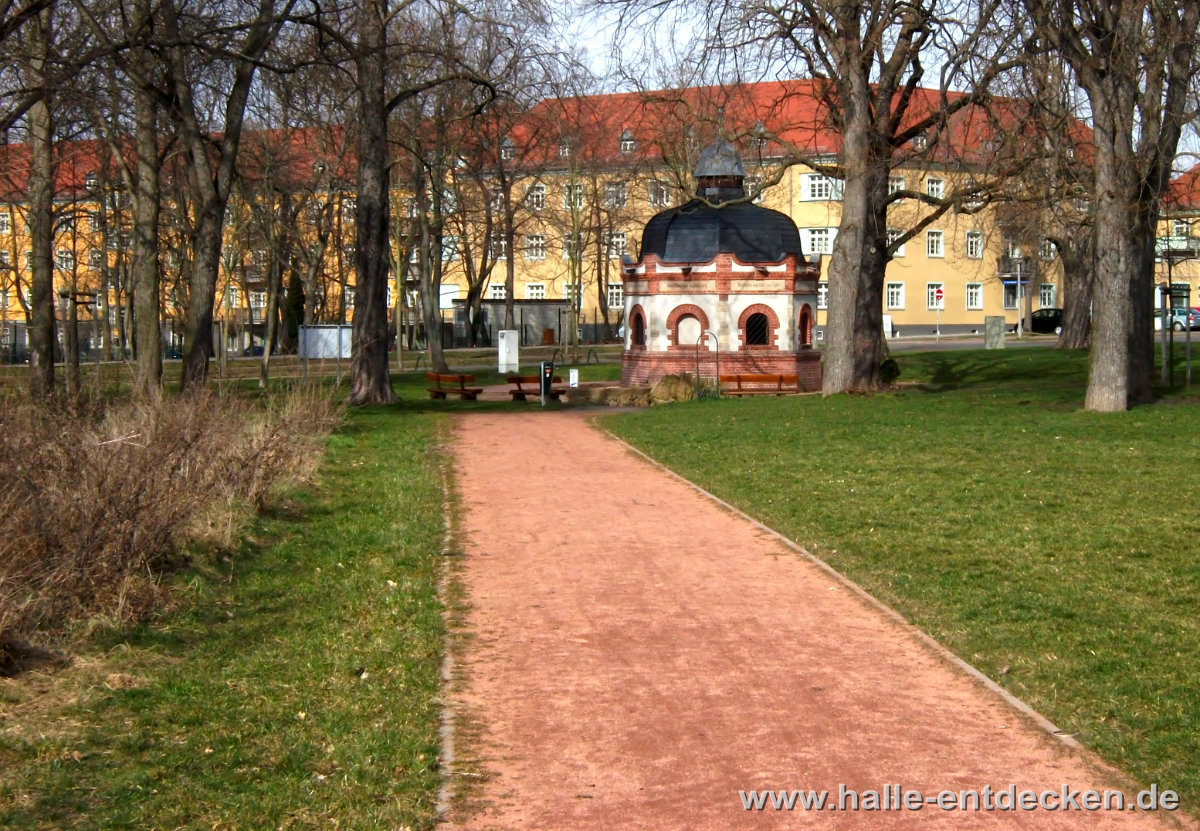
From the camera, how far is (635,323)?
133ft

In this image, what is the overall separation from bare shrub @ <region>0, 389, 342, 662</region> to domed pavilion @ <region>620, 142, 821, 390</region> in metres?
26.4

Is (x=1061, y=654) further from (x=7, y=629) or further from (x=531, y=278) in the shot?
(x=531, y=278)

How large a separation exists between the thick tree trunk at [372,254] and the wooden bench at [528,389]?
385cm

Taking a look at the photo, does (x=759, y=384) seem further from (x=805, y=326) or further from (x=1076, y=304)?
(x=1076, y=304)

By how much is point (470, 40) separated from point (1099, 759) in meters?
21.9

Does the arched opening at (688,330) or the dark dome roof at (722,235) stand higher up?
the dark dome roof at (722,235)

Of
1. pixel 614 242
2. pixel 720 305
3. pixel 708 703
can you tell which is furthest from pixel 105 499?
pixel 614 242

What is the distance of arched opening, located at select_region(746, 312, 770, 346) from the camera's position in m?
39.6

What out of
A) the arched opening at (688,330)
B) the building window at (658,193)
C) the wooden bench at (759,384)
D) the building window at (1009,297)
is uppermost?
the building window at (658,193)

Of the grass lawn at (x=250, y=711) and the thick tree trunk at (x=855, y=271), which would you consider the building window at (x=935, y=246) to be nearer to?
the thick tree trunk at (x=855, y=271)

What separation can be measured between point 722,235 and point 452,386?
10.9m

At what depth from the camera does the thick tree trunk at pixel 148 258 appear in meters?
21.1

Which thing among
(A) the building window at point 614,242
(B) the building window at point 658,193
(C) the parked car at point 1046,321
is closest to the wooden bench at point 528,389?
(B) the building window at point 658,193

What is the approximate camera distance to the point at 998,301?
83.0 meters
